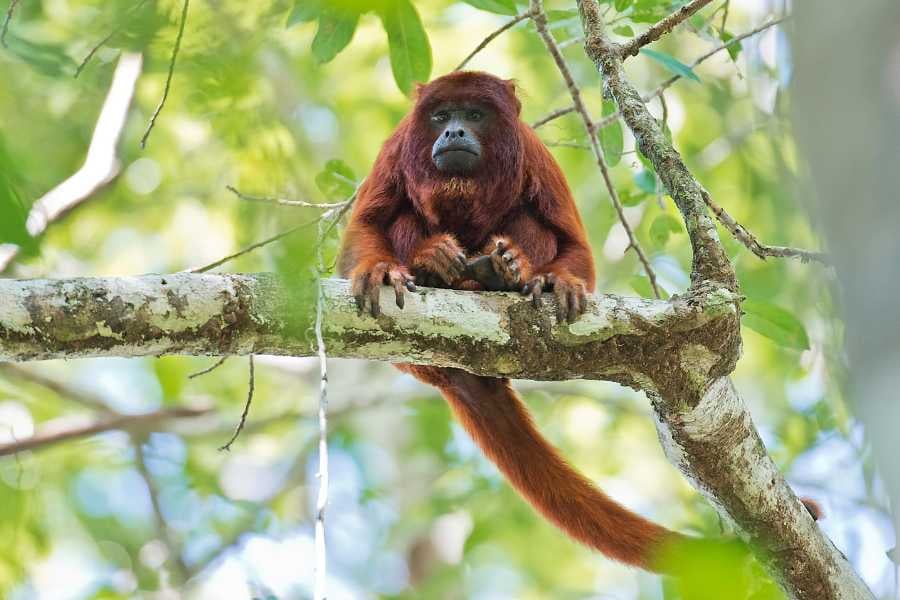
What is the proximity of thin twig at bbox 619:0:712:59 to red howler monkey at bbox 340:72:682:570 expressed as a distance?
667mm

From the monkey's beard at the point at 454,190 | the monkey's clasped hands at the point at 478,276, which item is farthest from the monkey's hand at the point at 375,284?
the monkey's beard at the point at 454,190

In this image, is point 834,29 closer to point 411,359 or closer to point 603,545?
point 411,359

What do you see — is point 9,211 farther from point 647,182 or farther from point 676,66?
point 647,182

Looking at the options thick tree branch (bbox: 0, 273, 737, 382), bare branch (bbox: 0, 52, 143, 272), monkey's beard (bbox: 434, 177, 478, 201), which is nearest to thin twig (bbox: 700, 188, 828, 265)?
thick tree branch (bbox: 0, 273, 737, 382)

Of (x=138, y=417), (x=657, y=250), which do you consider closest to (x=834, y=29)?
(x=657, y=250)

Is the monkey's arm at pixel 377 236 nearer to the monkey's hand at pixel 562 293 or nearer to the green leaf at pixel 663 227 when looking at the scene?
the monkey's hand at pixel 562 293

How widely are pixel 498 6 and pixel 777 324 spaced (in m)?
1.48

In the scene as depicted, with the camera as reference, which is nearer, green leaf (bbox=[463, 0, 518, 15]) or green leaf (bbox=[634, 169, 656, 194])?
green leaf (bbox=[463, 0, 518, 15])

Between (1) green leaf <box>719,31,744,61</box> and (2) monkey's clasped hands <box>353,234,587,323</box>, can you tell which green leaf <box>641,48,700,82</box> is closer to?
(1) green leaf <box>719,31,744,61</box>

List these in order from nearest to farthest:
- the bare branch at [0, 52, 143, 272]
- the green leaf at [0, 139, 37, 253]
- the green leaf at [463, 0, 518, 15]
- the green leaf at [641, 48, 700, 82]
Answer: the green leaf at [0, 139, 37, 253]
the green leaf at [641, 48, 700, 82]
the green leaf at [463, 0, 518, 15]
the bare branch at [0, 52, 143, 272]

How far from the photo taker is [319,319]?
7.06 feet

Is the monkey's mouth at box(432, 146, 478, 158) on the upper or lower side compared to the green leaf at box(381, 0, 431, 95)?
lower

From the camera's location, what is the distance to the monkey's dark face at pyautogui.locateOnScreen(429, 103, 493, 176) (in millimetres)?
3609

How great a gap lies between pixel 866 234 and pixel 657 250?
3.53 metres
